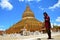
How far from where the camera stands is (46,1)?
6.11 metres

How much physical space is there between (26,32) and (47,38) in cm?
137

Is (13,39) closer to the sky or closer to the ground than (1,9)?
closer to the ground

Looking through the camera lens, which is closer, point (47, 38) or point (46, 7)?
point (47, 38)

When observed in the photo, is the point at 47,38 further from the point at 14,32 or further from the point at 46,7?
the point at 14,32

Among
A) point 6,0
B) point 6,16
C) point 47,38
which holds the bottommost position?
point 47,38

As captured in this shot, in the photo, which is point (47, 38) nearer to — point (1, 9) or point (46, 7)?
point (46, 7)

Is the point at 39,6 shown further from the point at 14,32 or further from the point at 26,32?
the point at 14,32

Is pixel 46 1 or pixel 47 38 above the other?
pixel 46 1

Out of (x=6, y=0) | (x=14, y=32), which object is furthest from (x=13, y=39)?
(x=14, y=32)

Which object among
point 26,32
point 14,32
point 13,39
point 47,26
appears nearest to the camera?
point 47,26

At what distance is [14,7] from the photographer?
6047 millimetres

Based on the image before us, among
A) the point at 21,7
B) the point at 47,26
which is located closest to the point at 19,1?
the point at 21,7

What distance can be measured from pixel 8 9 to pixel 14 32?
172cm

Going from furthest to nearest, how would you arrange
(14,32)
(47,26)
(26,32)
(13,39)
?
(14,32)
(26,32)
(13,39)
(47,26)
